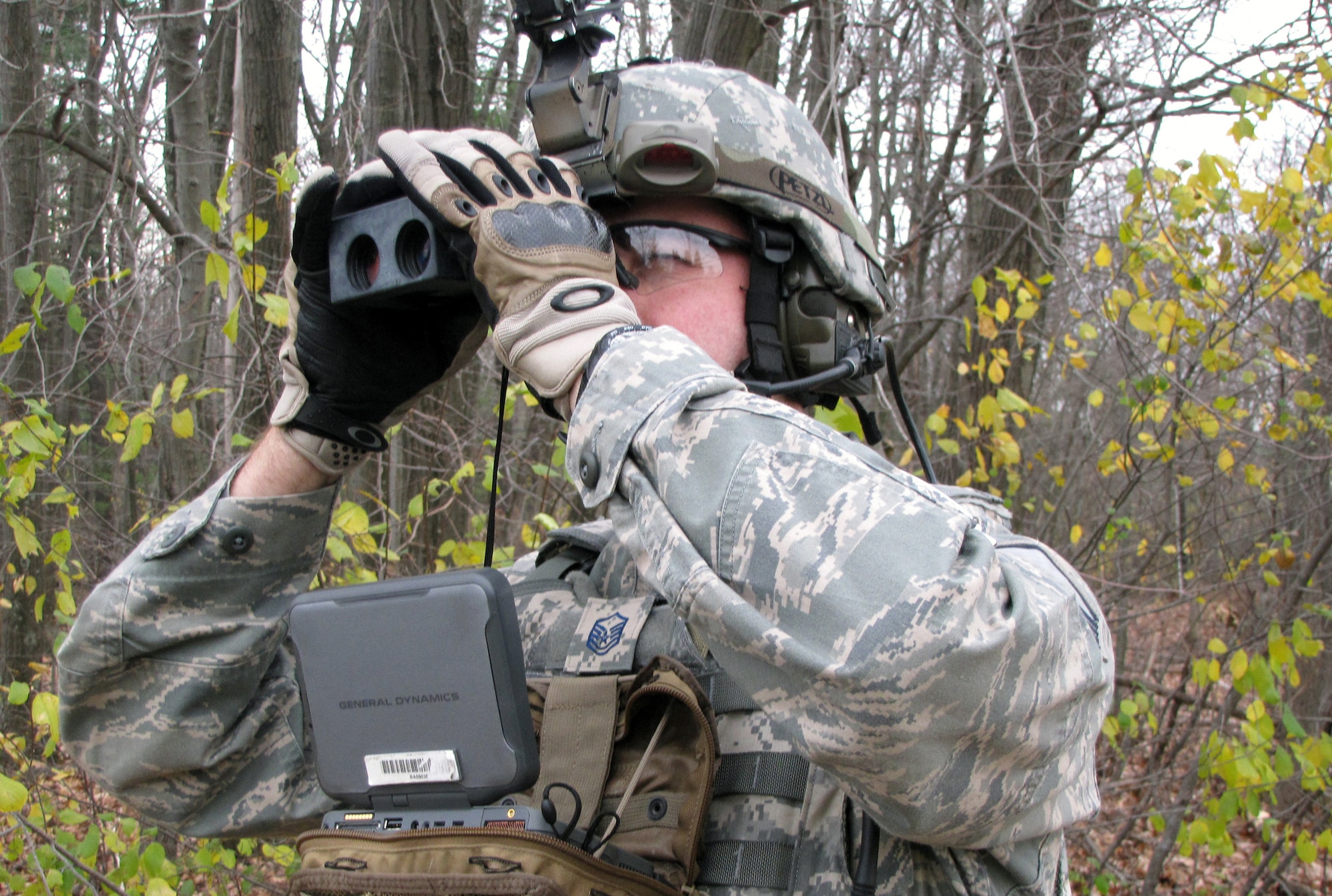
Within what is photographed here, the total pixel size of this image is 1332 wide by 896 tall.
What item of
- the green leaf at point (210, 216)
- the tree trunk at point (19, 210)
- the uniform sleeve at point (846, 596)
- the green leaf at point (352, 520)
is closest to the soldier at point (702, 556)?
the uniform sleeve at point (846, 596)

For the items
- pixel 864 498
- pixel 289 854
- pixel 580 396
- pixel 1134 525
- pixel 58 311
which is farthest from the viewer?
pixel 58 311

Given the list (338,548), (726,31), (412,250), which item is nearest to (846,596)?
(412,250)

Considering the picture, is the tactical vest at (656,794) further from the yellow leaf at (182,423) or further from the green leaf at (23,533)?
the green leaf at (23,533)

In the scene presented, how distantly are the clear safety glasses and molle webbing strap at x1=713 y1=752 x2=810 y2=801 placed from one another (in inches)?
30.0

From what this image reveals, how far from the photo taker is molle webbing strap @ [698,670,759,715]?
1.53 m

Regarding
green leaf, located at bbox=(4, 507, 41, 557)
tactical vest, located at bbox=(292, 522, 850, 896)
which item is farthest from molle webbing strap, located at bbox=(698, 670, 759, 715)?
green leaf, located at bbox=(4, 507, 41, 557)

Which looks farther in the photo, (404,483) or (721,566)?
(404,483)

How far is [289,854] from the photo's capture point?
308 cm

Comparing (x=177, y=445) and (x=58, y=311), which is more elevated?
(x=58, y=311)

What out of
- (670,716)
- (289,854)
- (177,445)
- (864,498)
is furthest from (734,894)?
(177,445)

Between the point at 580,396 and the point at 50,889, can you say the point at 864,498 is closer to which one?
the point at 580,396

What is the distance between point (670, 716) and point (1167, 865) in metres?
5.13

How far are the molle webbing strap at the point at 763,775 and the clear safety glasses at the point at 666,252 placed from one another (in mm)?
763

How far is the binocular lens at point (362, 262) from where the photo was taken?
158 cm
